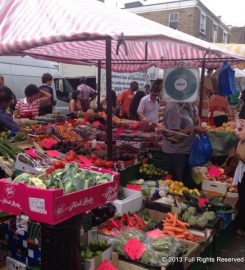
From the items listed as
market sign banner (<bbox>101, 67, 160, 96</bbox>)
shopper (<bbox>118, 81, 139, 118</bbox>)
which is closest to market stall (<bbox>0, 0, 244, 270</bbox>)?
shopper (<bbox>118, 81, 139, 118</bbox>)

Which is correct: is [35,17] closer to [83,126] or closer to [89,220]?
[89,220]

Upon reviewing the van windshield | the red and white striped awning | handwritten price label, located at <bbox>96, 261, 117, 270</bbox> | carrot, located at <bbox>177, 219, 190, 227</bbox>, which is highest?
the red and white striped awning

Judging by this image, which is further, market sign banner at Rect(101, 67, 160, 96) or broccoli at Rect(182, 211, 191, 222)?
market sign banner at Rect(101, 67, 160, 96)

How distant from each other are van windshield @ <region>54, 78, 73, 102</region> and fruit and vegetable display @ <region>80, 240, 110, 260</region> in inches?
395

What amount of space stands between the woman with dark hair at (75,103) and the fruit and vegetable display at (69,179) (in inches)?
269

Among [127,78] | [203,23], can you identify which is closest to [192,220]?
[127,78]

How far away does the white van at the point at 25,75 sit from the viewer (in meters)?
11.0

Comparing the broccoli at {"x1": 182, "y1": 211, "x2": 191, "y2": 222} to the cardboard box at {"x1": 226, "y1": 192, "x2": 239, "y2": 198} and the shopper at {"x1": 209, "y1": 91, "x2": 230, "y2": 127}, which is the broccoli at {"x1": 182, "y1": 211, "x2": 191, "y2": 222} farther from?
the shopper at {"x1": 209, "y1": 91, "x2": 230, "y2": 127}

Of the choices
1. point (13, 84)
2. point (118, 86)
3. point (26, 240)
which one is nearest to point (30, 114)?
point (13, 84)

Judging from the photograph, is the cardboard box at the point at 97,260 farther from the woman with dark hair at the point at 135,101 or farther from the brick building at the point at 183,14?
the brick building at the point at 183,14

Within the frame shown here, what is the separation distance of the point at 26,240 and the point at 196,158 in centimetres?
282

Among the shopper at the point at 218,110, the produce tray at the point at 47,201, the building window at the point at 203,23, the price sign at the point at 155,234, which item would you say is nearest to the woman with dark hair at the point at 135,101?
the shopper at the point at 218,110

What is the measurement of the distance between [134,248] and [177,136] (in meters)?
2.19

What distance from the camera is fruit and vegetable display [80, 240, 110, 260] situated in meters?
3.03
